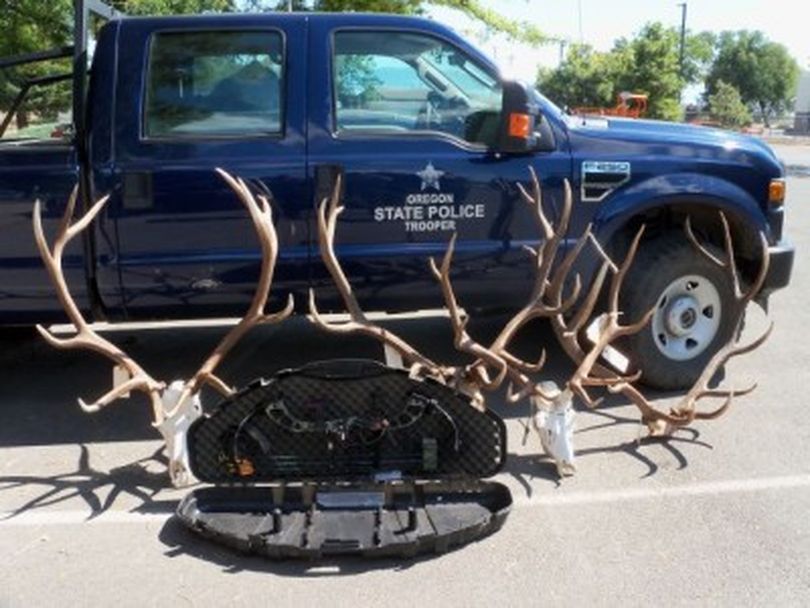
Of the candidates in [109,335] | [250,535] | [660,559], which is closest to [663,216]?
[660,559]

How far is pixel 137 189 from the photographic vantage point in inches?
172

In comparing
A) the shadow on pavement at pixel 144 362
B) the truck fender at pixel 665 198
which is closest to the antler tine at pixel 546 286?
the truck fender at pixel 665 198

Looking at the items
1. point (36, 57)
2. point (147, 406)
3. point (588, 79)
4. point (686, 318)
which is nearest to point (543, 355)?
point (686, 318)

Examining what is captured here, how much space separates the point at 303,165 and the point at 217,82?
64 centimetres

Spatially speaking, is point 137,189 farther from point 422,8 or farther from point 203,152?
point 422,8

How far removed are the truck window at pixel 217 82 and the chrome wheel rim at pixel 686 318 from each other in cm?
238

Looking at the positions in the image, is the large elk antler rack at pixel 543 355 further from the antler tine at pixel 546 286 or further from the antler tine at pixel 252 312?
the antler tine at pixel 252 312

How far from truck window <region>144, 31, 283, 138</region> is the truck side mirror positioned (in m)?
1.16

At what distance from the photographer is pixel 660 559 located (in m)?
3.27

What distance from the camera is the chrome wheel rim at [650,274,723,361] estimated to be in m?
4.91

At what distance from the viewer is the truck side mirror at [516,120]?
14.5 ft

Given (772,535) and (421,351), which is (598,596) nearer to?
(772,535)

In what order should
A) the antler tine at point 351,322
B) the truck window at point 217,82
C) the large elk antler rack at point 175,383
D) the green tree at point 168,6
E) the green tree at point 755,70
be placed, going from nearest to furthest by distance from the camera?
the large elk antler rack at point 175,383
the antler tine at point 351,322
the truck window at point 217,82
the green tree at point 168,6
the green tree at point 755,70

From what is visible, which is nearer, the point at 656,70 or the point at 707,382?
the point at 707,382
